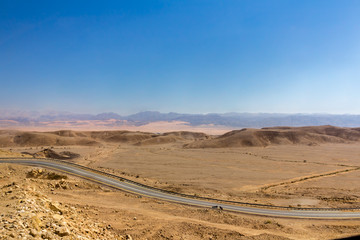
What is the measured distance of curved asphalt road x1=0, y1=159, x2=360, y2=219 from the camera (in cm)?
2609

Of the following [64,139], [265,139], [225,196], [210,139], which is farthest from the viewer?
[210,139]

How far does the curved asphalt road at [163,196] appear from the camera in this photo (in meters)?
26.1

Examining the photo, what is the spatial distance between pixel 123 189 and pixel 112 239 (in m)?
19.5

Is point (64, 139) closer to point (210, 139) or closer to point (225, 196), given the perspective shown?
point (210, 139)

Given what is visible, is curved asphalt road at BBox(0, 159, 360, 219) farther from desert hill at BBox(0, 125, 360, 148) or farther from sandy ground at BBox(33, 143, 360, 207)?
desert hill at BBox(0, 125, 360, 148)

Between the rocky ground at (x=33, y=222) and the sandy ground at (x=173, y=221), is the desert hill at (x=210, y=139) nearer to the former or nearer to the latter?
the sandy ground at (x=173, y=221)

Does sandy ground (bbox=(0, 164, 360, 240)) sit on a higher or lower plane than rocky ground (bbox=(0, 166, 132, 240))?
lower

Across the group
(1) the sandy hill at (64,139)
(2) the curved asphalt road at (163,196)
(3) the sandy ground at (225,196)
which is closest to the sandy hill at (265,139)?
(1) the sandy hill at (64,139)

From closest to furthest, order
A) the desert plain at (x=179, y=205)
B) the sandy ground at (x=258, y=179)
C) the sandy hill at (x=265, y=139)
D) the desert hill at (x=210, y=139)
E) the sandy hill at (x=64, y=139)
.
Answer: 1. the desert plain at (x=179, y=205)
2. the sandy ground at (x=258, y=179)
3. the sandy hill at (x=64, y=139)
4. the desert hill at (x=210, y=139)
5. the sandy hill at (x=265, y=139)

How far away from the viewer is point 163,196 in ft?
101

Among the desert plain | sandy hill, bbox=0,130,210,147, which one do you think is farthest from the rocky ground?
sandy hill, bbox=0,130,210,147

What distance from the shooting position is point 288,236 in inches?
747

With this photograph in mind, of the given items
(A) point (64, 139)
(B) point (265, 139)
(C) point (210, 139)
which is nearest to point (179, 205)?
(C) point (210, 139)

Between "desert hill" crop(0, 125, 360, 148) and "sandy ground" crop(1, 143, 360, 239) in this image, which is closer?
"sandy ground" crop(1, 143, 360, 239)
